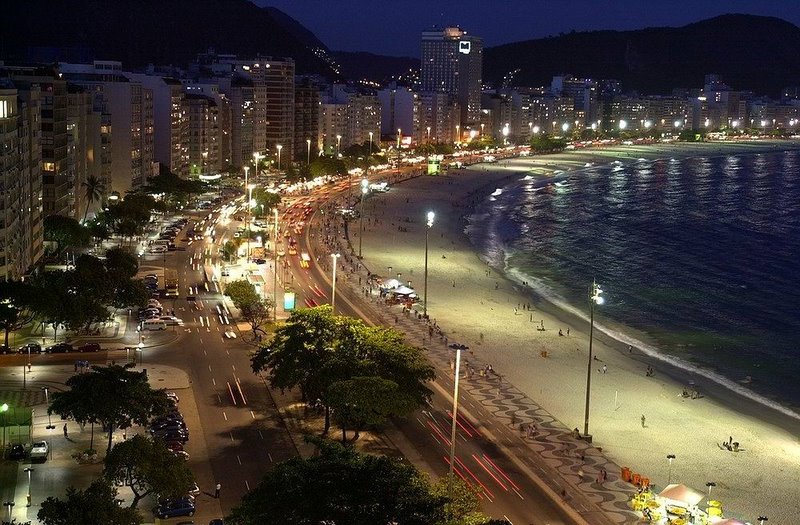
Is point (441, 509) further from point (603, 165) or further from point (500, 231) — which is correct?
point (603, 165)

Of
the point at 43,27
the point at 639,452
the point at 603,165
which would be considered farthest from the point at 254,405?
the point at 43,27

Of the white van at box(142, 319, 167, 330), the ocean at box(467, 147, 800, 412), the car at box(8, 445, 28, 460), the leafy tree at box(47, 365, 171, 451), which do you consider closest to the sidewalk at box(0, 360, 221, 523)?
the car at box(8, 445, 28, 460)

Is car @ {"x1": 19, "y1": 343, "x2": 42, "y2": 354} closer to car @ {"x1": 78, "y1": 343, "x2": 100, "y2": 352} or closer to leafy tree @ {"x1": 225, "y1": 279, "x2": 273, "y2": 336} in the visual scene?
car @ {"x1": 78, "y1": 343, "x2": 100, "y2": 352}

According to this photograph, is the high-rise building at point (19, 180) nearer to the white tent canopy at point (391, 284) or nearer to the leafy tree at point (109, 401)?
the white tent canopy at point (391, 284)

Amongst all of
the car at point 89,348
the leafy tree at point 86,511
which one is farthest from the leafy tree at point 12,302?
the leafy tree at point 86,511

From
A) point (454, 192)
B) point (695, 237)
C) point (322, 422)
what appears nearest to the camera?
point (322, 422)
